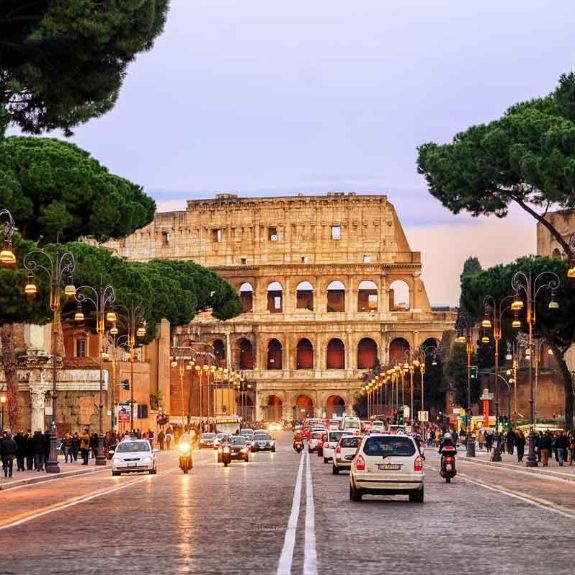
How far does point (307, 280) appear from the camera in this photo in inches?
7254

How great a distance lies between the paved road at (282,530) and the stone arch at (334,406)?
496ft

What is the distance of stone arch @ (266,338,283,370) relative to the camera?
620 feet

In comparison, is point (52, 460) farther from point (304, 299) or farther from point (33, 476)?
point (304, 299)

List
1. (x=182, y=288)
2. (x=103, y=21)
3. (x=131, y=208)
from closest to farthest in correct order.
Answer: (x=103, y=21)
(x=131, y=208)
(x=182, y=288)

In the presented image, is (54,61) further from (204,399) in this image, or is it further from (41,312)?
(204,399)

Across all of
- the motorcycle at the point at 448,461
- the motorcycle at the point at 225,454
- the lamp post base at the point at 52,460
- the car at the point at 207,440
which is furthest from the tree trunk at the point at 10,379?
the car at the point at 207,440

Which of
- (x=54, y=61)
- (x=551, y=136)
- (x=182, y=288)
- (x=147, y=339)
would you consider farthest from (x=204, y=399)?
(x=54, y=61)

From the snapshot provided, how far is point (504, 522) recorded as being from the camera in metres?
22.0

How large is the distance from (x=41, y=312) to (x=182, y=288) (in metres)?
51.6

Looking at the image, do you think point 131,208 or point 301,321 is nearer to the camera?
point 131,208

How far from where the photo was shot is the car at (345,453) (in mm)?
45094

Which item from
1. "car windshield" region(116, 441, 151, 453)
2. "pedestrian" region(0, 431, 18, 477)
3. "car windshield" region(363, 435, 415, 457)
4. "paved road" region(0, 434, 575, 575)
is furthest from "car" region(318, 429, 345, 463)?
"car windshield" region(363, 435, 415, 457)

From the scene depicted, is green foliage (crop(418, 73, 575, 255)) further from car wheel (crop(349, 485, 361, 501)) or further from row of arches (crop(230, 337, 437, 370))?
row of arches (crop(230, 337, 437, 370))

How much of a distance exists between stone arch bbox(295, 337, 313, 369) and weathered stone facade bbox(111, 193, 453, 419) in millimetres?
784
